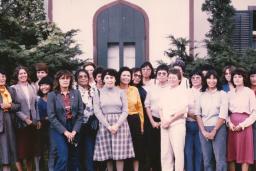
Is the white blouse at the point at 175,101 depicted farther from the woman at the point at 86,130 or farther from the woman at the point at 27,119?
the woman at the point at 27,119

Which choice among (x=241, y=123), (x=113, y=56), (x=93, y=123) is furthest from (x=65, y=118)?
(x=113, y=56)

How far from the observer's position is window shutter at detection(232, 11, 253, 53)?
1228cm

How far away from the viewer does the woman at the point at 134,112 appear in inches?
301

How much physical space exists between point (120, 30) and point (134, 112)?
193 inches

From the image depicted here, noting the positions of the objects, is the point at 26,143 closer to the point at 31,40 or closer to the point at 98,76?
the point at 98,76

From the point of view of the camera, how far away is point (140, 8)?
1230 cm

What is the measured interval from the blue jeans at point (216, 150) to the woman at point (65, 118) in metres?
1.93

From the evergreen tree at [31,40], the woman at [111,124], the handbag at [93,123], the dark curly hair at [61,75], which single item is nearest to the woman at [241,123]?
the woman at [111,124]

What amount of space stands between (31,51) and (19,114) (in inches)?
113

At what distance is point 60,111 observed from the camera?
7098mm

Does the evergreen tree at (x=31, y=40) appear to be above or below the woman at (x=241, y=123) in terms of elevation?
above

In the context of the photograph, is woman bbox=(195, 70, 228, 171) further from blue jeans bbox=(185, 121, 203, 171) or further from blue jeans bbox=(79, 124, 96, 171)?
blue jeans bbox=(79, 124, 96, 171)

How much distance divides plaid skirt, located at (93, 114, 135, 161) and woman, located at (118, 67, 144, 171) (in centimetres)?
27

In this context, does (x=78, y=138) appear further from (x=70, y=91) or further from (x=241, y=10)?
(x=241, y=10)
